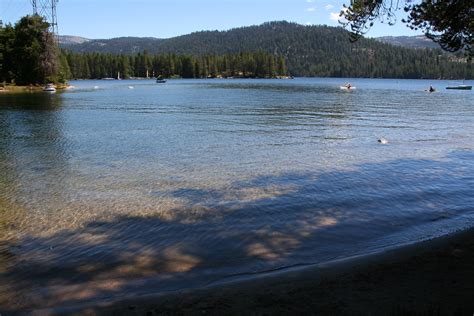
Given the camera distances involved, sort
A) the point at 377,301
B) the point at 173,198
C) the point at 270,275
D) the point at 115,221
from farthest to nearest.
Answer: the point at 173,198, the point at 115,221, the point at 270,275, the point at 377,301

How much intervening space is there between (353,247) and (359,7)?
7504 millimetres

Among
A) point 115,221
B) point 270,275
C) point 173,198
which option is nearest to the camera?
point 270,275

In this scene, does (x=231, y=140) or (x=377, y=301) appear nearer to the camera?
(x=377, y=301)

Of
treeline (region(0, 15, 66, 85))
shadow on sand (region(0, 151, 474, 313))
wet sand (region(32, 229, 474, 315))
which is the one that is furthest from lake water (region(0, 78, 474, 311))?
treeline (region(0, 15, 66, 85))

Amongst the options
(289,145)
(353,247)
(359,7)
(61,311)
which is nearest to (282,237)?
(353,247)

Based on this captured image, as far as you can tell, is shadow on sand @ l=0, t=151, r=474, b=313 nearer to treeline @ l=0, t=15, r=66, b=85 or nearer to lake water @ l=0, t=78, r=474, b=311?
lake water @ l=0, t=78, r=474, b=311

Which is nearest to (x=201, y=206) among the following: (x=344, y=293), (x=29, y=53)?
(x=344, y=293)

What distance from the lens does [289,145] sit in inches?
1115

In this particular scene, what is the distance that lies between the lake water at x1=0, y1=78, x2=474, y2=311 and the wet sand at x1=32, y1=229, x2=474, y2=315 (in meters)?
0.87

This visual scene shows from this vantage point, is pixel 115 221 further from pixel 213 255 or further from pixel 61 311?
pixel 61 311

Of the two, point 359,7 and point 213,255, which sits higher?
point 359,7

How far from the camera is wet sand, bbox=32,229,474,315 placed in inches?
274

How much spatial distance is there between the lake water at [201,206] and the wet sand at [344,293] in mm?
868

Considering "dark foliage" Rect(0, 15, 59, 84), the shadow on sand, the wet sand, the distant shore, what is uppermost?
"dark foliage" Rect(0, 15, 59, 84)
